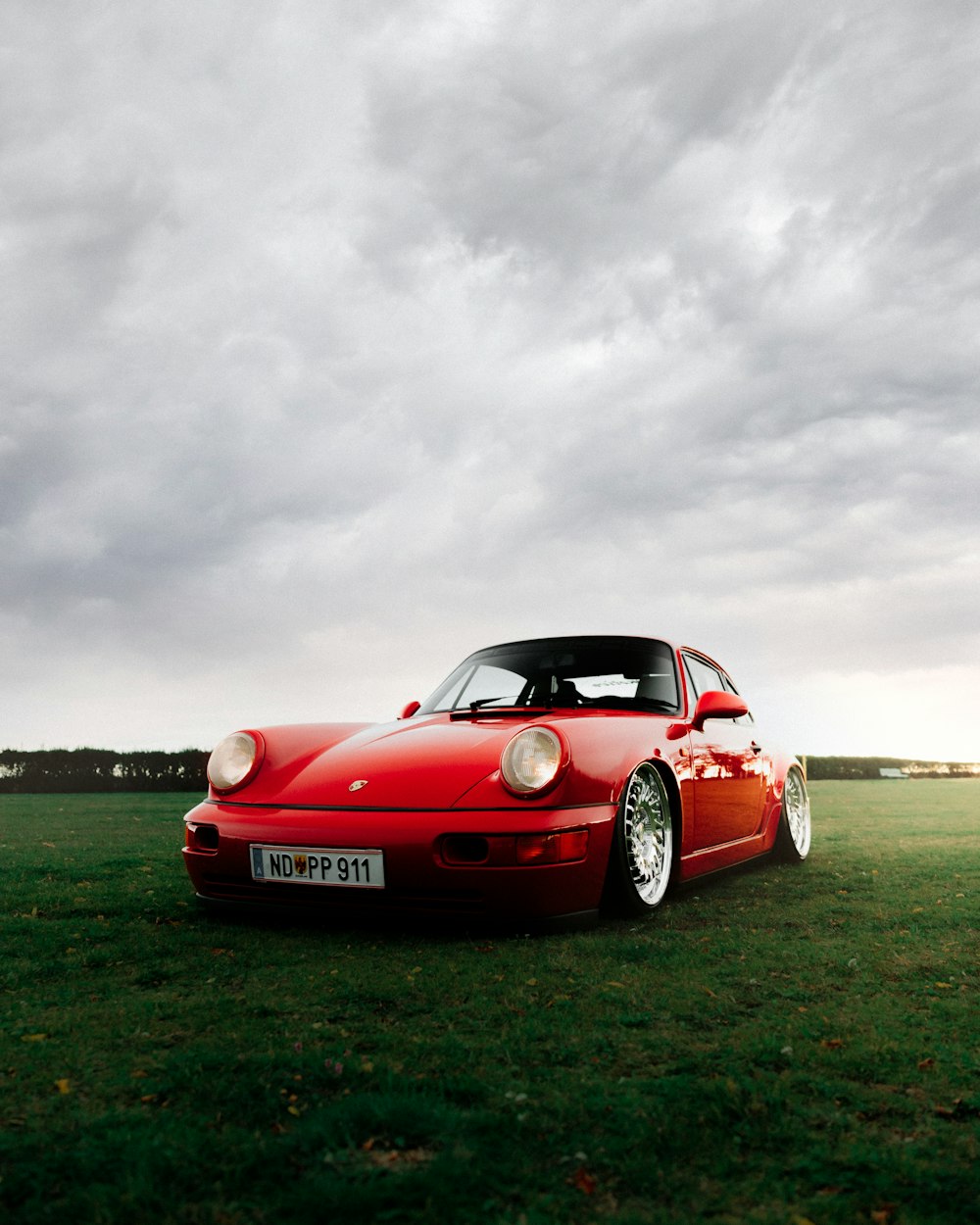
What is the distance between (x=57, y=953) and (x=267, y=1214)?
290cm

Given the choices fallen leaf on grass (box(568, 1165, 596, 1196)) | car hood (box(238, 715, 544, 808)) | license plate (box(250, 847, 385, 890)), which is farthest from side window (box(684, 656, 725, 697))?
fallen leaf on grass (box(568, 1165, 596, 1196))

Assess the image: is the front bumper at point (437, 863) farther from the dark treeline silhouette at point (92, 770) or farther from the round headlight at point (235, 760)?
the dark treeline silhouette at point (92, 770)

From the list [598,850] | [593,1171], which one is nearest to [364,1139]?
[593,1171]

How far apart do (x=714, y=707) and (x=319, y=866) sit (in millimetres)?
2540

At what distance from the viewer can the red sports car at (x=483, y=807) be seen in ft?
14.6

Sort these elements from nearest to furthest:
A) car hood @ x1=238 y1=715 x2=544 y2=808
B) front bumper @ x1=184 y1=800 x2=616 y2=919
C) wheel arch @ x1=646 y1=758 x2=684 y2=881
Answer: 1. front bumper @ x1=184 y1=800 x2=616 y2=919
2. car hood @ x1=238 y1=715 x2=544 y2=808
3. wheel arch @ x1=646 y1=758 x2=684 y2=881

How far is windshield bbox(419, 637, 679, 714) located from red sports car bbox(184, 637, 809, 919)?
0.02 m

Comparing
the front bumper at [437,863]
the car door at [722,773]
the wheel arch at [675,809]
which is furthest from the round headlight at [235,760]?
the car door at [722,773]

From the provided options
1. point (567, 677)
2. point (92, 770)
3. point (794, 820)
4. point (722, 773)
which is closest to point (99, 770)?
point (92, 770)

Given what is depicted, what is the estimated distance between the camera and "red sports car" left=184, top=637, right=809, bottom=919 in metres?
4.46

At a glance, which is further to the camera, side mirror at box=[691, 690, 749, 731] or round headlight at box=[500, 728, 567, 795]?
side mirror at box=[691, 690, 749, 731]

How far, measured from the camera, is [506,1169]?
214 centimetres

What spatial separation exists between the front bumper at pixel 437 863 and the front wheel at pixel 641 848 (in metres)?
0.14

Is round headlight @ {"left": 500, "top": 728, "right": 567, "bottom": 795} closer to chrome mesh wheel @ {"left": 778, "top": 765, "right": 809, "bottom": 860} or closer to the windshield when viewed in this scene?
the windshield
